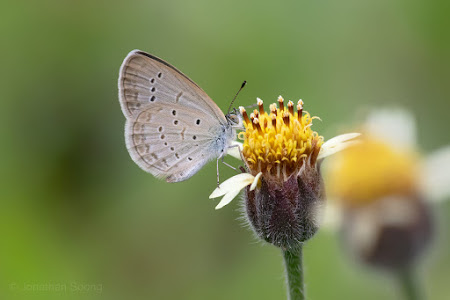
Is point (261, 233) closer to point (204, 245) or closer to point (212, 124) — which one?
point (212, 124)

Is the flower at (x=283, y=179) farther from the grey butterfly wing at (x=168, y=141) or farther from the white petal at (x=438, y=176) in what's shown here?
the grey butterfly wing at (x=168, y=141)

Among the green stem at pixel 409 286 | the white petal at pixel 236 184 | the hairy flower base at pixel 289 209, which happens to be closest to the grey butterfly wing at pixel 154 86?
the white petal at pixel 236 184

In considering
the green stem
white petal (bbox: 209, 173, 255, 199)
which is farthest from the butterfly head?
the green stem

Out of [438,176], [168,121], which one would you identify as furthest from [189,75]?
[438,176]

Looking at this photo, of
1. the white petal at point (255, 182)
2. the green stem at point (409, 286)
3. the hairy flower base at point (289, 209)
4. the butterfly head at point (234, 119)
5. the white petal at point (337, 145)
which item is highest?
the butterfly head at point (234, 119)

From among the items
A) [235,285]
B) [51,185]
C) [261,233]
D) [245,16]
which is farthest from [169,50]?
[261,233]

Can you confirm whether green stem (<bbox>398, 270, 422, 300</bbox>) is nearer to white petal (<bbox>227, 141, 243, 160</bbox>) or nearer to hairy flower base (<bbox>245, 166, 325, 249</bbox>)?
hairy flower base (<bbox>245, 166, 325, 249</bbox>)
